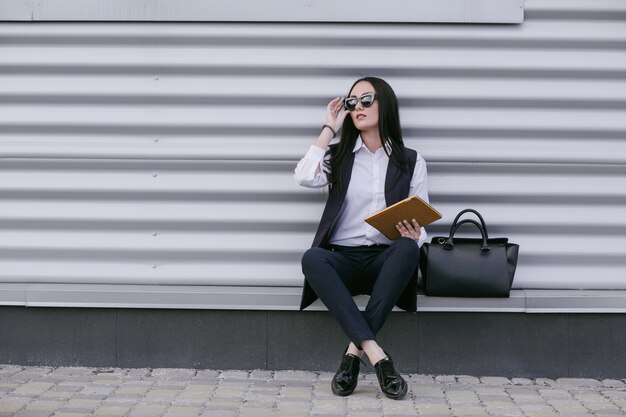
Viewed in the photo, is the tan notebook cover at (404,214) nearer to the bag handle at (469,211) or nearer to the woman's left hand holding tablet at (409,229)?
the woman's left hand holding tablet at (409,229)

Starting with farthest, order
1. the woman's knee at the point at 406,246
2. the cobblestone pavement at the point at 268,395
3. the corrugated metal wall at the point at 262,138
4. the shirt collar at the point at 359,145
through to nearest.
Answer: the corrugated metal wall at the point at 262,138 → the shirt collar at the point at 359,145 → the woman's knee at the point at 406,246 → the cobblestone pavement at the point at 268,395

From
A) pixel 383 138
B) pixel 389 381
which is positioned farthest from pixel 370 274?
pixel 383 138

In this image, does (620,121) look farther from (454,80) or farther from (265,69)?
(265,69)

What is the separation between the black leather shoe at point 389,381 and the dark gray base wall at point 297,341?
634 millimetres

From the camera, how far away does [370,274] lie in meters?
5.53

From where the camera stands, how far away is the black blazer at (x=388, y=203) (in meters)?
5.57

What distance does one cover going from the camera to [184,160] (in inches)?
231

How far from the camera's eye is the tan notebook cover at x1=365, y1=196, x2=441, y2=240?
524cm

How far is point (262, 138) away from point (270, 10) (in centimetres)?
72

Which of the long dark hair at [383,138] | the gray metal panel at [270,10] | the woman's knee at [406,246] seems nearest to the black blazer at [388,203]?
the long dark hair at [383,138]

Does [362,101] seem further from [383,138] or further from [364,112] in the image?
[383,138]

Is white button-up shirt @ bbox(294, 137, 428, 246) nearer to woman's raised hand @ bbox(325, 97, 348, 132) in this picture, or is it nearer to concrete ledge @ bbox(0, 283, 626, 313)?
woman's raised hand @ bbox(325, 97, 348, 132)

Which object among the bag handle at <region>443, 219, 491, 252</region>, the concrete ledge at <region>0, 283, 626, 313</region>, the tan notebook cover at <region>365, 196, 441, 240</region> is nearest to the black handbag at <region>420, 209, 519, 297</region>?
the bag handle at <region>443, 219, 491, 252</region>

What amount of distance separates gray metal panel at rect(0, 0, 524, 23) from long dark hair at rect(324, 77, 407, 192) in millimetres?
415
